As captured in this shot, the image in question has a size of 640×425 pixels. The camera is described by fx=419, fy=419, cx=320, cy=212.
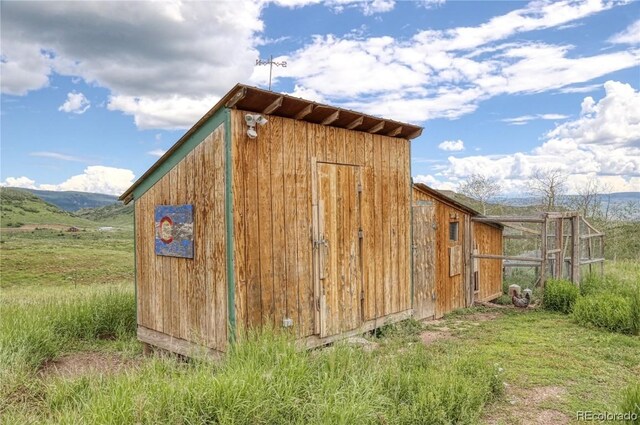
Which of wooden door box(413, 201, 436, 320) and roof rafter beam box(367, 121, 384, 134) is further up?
roof rafter beam box(367, 121, 384, 134)

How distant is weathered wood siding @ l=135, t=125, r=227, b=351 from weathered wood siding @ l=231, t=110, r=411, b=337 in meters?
0.26

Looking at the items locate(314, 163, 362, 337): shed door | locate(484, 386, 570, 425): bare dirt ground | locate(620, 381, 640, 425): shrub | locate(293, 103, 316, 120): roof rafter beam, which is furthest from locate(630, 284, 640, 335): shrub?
locate(293, 103, 316, 120): roof rafter beam

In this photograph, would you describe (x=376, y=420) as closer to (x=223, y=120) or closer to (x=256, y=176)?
(x=256, y=176)

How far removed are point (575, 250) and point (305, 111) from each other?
23.1 ft

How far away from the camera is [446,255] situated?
338 inches

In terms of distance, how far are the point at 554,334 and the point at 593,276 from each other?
3.18 metres

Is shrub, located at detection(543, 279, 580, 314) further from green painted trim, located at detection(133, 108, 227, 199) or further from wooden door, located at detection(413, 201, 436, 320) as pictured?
green painted trim, located at detection(133, 108, 227, 199)

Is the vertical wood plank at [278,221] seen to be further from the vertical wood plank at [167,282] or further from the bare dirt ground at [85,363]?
the bare dirt ground at [85,363]

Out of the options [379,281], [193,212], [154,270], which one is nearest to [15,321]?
[154,270]

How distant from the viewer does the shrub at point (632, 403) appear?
3332 millimetres

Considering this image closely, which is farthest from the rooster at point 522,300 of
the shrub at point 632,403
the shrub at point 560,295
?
A: the shrub at point 632,403

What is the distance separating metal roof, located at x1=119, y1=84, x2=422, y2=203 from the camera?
463 cm

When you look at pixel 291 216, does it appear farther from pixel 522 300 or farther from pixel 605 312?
pixel 522 300

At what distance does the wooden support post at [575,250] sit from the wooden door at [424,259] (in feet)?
10.6
